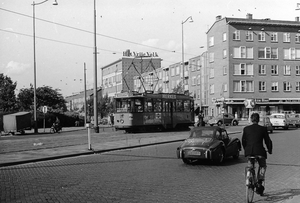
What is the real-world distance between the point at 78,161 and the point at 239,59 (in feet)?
181

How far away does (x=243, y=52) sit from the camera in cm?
6544

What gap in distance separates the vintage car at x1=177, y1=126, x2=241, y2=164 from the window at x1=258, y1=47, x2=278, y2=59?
5645 centimetres

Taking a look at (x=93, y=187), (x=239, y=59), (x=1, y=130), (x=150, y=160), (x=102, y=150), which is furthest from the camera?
(x=239, y=59)

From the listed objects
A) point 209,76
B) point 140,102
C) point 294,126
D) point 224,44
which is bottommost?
point 294,126

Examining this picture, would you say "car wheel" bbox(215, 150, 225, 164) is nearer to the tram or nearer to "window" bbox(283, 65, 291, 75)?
the tram

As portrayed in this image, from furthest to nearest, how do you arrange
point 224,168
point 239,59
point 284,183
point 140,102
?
point 239,59 < point 140,102 < point 224,168 < point 284,183

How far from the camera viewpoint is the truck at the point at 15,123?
3550 centimetres

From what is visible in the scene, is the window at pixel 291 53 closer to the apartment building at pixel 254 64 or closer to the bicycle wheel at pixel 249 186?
the apartment building at pixel 254 64

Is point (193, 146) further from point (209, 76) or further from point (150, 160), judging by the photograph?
point (209, 76)

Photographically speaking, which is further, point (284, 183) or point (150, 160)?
point (150, 160)

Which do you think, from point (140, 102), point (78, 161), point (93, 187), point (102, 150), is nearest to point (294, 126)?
point (140, 102)

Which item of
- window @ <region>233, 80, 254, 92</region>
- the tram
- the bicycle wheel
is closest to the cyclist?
the bicycle wheel

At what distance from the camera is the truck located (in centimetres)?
3550

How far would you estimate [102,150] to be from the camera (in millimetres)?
17594
